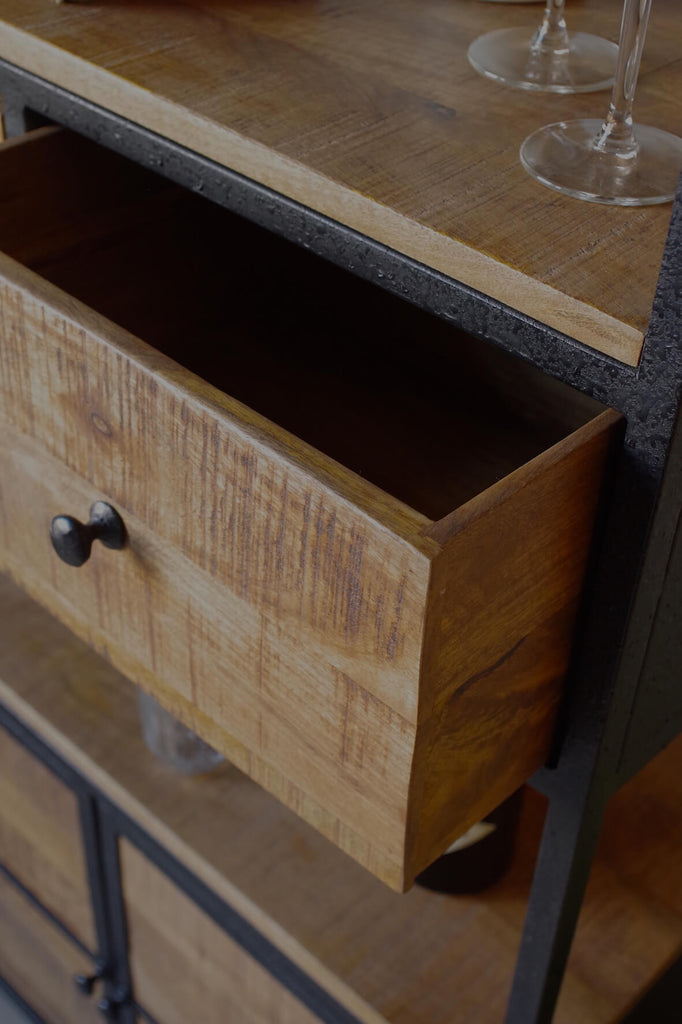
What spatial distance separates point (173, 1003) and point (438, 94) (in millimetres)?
761

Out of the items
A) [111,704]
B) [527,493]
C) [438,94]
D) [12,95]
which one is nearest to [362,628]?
[527,493]

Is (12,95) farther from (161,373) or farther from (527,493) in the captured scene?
(527,493)

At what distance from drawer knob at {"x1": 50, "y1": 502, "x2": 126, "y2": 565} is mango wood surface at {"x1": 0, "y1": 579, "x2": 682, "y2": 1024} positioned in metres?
0.37

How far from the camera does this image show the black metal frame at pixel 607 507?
0.46 meters

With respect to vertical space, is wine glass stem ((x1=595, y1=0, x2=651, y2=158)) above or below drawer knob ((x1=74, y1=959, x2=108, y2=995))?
above

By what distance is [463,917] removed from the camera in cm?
84

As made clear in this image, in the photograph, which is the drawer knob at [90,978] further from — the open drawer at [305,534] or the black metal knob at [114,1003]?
the open drawer at [305,534]

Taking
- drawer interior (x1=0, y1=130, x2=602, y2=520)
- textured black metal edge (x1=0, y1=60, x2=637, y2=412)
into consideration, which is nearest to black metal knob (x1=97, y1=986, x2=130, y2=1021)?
drawer interior (x1=0, y1=130, x2=602, y2=520)

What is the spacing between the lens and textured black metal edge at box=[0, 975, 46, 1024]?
4.01 feet

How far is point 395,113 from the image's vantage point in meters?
0.58

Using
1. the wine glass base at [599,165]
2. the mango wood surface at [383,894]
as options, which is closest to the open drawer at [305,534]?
the wine glass base at [599,165]

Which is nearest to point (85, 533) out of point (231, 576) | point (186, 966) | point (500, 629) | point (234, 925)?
point (231, 576)

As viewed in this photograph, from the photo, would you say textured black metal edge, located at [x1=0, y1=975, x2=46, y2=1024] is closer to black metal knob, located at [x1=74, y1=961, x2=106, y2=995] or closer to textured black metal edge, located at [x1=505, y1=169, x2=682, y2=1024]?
black metal knob, located at [x1=74, y1=961, x2=106, y2=995]

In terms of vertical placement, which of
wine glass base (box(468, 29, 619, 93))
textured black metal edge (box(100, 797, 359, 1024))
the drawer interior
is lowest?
textured black metal edge (box(100, 797, 359, 1024))
